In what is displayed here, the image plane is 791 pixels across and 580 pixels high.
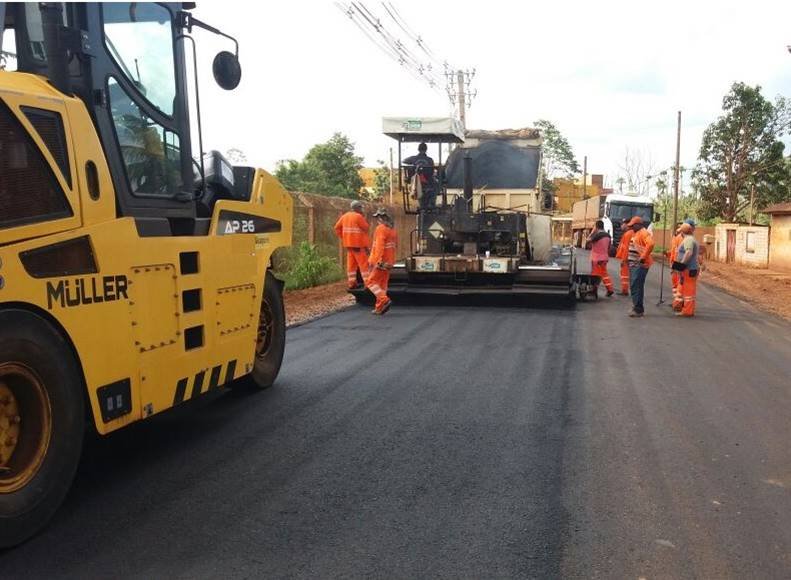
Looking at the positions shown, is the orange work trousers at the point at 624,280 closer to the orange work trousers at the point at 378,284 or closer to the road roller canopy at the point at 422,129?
the road roller canopy at the point at 422,129

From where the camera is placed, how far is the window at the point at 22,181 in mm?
3051

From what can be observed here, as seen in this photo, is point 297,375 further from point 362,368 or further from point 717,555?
point 717,555

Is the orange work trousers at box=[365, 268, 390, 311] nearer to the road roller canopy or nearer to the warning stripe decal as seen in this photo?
the road roller canopy

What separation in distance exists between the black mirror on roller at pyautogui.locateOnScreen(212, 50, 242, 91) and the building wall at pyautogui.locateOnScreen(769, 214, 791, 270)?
2322 cm

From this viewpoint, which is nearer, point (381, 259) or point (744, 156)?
point (381, 259)

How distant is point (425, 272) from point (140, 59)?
8511 mm

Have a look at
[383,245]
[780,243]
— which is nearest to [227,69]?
[383,245]

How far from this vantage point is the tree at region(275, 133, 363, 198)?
3016 centimetres

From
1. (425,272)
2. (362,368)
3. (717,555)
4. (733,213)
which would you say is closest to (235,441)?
(362,368)

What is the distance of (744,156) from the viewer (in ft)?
117

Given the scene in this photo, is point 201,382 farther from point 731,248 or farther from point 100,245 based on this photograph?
point 731,248

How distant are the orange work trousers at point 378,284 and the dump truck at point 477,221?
0.84 m

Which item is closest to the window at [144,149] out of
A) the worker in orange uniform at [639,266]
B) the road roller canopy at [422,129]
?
the road roller canopy at [422,129]

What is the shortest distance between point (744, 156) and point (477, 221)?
28.1m
